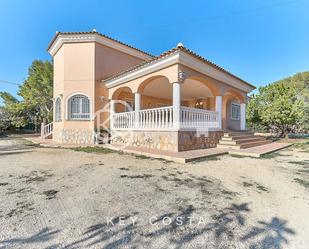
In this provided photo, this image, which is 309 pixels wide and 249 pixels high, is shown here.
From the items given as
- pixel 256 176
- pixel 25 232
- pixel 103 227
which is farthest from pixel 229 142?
pixel 25 232

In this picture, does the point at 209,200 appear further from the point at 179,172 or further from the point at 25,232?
the point at 25,232

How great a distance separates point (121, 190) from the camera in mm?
3705

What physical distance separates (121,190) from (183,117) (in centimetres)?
516

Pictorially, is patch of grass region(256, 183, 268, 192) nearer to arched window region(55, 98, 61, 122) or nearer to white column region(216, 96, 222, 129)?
white column region(216, 96, 222, 129)

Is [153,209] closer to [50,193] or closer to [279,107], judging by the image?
[50,193]

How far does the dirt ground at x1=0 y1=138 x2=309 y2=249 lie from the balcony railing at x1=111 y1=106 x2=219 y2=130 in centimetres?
345

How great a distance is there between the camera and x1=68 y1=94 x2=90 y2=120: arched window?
455 inches

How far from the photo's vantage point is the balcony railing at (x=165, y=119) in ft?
26.7

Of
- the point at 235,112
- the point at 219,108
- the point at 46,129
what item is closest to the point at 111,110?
the point at 219,108

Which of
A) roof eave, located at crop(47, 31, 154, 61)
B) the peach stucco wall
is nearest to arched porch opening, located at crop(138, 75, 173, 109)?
the peach stucco wall

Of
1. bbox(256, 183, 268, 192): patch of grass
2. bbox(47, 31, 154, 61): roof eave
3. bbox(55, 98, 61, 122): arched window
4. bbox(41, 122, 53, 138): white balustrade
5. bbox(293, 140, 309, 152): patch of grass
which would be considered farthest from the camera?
bbox(41, 122, 53, 138): white balustrade

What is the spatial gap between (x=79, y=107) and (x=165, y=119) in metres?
6.29

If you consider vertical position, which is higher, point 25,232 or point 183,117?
point 183,117

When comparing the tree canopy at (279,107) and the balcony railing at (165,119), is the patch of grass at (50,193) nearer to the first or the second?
the balcony railing at (165,119)
